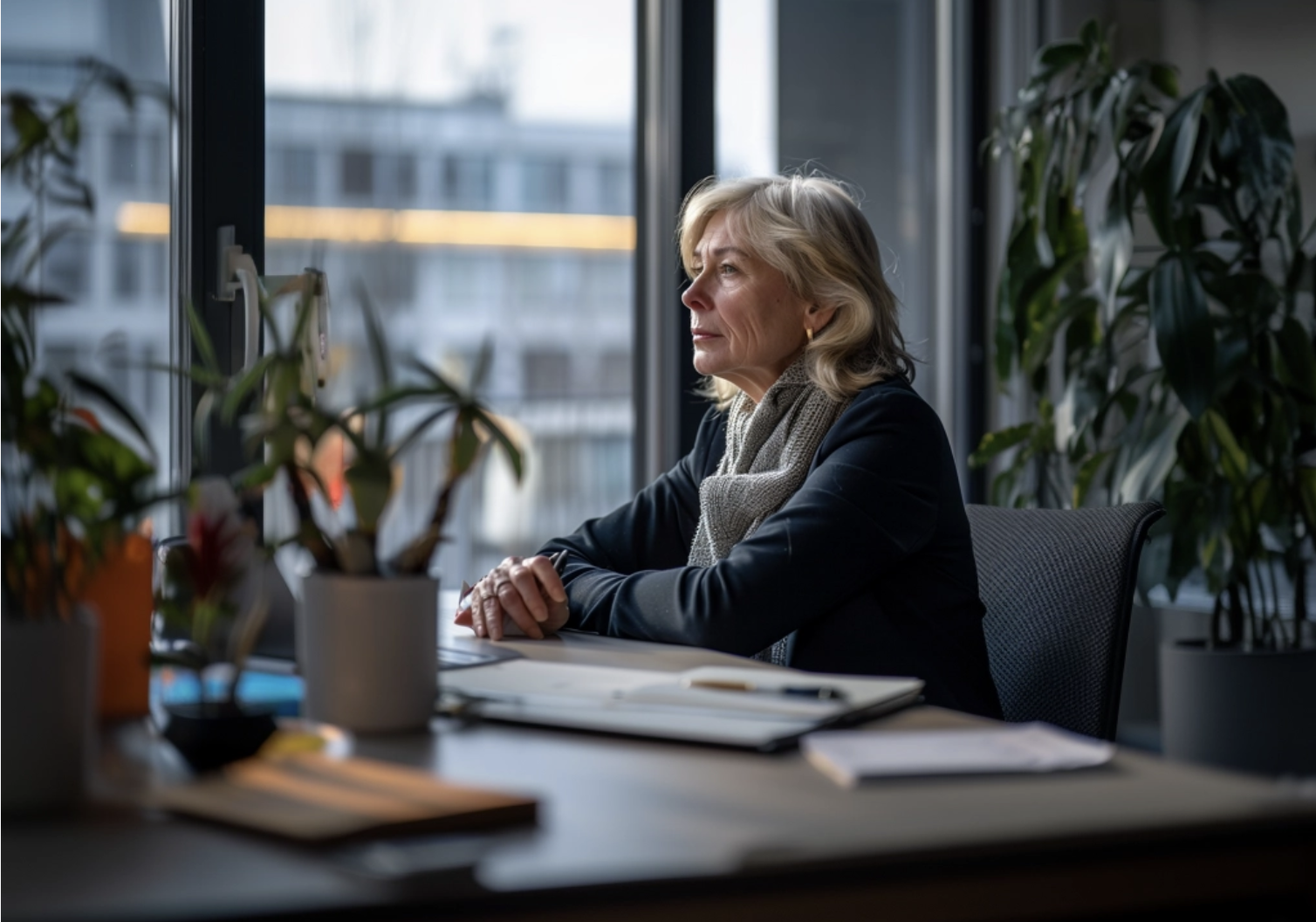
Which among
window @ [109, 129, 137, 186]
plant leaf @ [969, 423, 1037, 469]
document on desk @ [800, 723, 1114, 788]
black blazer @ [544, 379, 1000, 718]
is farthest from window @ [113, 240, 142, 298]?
document on desk @ [800, 723, 1114, 788]

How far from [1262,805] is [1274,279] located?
2.85 m

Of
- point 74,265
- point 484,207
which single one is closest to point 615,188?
point 484,207

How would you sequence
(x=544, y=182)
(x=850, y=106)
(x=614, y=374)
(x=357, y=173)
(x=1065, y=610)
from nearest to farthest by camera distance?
1. (x=1065, y=610)
2. (x=357, y=173)
3. (x=544, y=182)
4. (x=614, y=374)
5. (x=850, y=106)

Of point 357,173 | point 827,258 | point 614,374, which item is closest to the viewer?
point 827,258

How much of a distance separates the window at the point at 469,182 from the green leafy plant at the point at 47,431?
2.35m

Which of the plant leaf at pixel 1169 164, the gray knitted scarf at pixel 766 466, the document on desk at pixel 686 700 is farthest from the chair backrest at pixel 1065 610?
the plant leaf at pixel 1169 164

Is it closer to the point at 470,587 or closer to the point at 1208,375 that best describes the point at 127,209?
the point at 470,587

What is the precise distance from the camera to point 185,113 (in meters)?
2.87

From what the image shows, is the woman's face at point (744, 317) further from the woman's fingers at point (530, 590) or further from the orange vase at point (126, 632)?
the orange vase at point (126, 632)

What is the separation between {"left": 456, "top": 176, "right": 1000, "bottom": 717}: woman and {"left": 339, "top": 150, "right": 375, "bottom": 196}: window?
1.19 meters

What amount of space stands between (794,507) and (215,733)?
2.94 feet

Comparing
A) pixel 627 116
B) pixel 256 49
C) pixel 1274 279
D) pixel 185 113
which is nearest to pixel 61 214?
pixel 185 113

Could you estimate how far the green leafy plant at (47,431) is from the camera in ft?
2.84

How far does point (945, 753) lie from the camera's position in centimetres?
97
